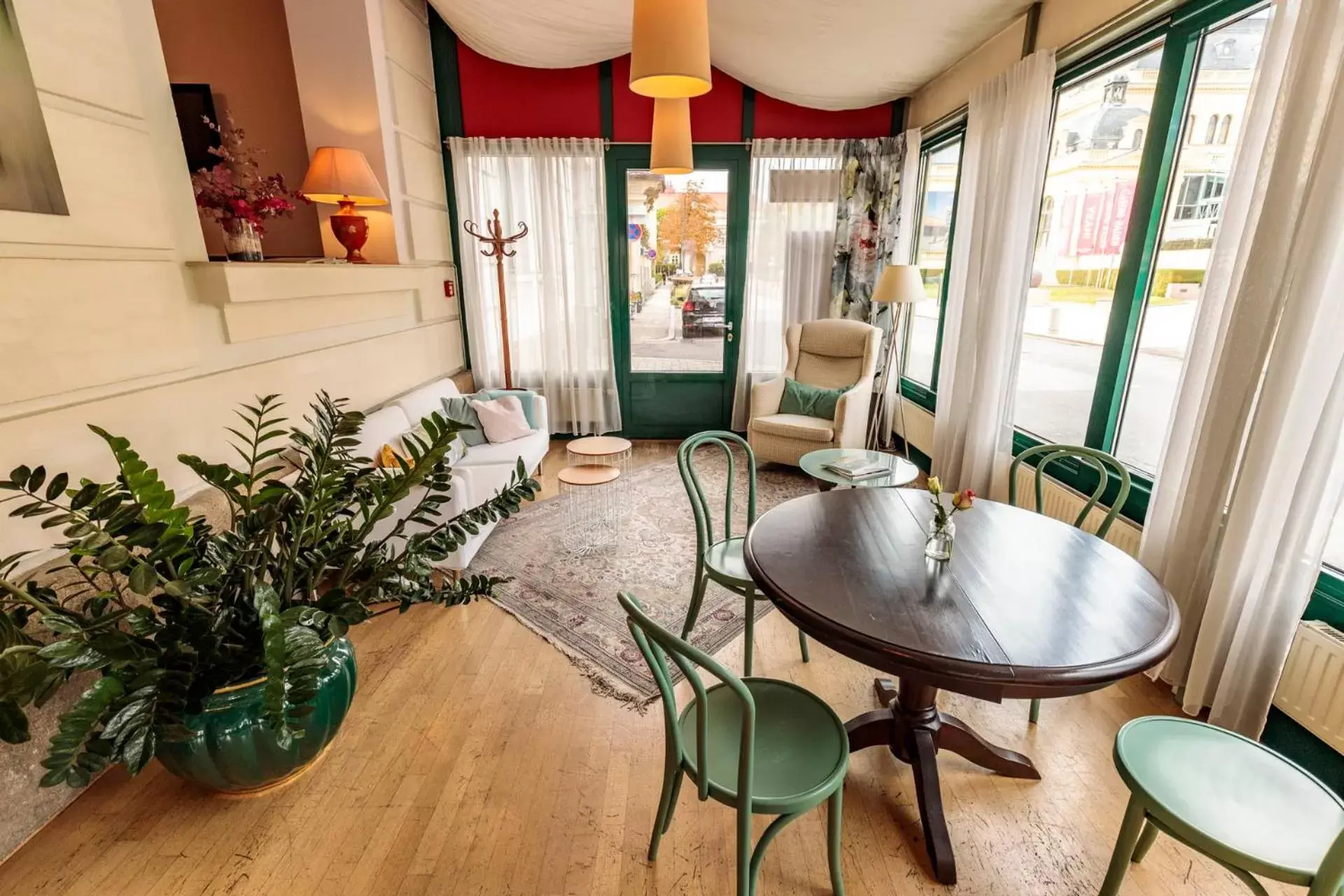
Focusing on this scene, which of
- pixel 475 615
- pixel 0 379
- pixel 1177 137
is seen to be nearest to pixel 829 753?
pixel 475 615

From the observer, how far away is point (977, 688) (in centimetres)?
122

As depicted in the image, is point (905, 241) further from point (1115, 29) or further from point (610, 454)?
point (610, 454)

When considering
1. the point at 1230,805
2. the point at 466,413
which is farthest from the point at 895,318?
the point at 1230,805

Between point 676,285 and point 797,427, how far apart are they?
166cm

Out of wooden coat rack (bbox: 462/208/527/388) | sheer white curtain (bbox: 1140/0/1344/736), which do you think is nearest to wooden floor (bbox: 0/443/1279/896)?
sheer white curtain (bbox: 1140/0/1344/736)

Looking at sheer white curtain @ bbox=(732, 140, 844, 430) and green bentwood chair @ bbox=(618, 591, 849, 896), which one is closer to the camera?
green bentwood chair @ bbox=(618, 591, 849, 896)

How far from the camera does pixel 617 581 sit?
2.98m

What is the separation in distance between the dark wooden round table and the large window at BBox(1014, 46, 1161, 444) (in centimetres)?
157

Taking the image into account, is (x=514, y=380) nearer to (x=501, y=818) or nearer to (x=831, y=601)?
(x=501, y=818)

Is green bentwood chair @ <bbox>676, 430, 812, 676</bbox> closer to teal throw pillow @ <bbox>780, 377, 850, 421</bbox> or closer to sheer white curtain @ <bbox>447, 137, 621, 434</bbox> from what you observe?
teal throw pillow @ <bbox>780, 377, 850, 421</bbox>

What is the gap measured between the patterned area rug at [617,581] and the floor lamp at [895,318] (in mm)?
1027

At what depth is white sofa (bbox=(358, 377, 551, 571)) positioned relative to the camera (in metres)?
2.87

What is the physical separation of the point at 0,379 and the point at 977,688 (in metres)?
2.49

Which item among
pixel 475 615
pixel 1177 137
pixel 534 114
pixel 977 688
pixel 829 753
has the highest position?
pixel 534 114
